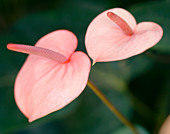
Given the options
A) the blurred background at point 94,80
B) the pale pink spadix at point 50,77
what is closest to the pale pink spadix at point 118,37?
the pale pink spadix at point 50,77

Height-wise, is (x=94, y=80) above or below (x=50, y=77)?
below

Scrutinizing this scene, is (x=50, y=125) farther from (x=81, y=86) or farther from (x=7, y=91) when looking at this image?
(x=81, y=86)

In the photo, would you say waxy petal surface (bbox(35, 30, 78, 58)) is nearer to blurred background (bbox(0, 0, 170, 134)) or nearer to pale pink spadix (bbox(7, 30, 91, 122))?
pale pink spadix (bbox(7, 30, 91, 122))

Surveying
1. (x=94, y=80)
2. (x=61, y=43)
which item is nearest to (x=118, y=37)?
(x=61, y=43)

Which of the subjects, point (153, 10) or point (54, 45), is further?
point (153, 10)

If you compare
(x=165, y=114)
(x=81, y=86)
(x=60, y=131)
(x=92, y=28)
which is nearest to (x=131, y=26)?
(x=92, y=28)

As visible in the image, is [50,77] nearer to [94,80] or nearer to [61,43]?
[61,43]

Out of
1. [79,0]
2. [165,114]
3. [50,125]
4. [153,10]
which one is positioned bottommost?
[50,125]
